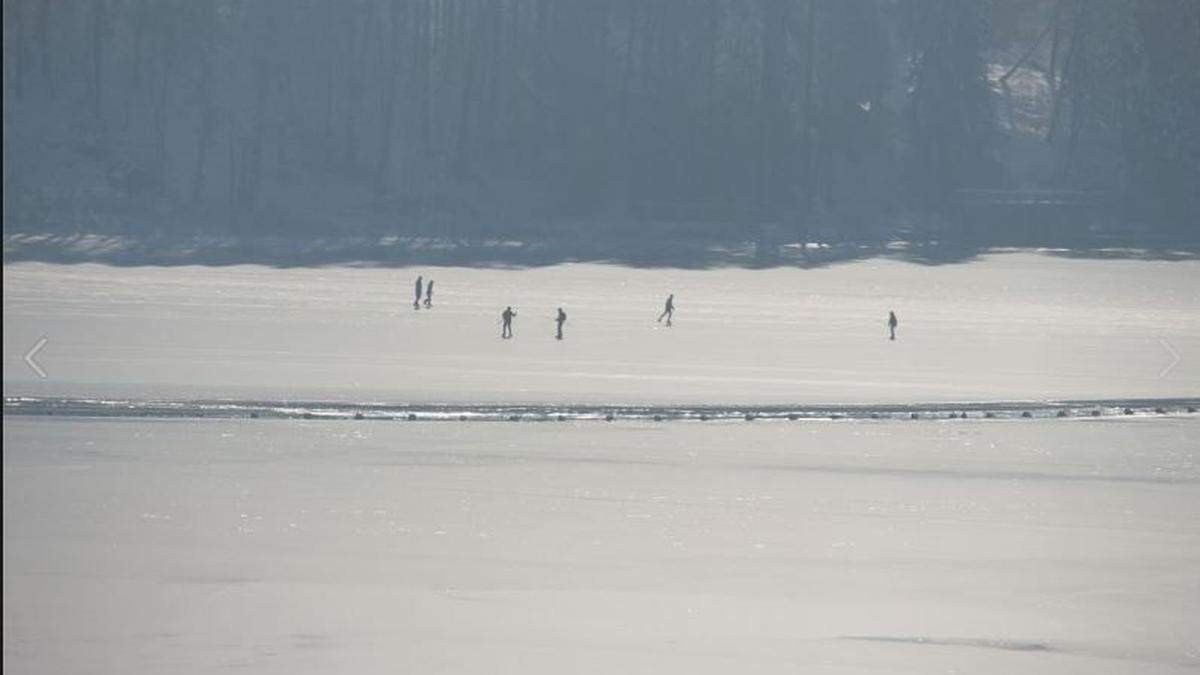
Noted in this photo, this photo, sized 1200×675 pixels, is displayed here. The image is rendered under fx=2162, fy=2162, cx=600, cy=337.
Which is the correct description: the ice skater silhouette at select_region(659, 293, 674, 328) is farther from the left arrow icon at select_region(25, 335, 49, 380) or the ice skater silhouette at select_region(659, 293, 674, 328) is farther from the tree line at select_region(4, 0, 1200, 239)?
the tree line at select_region(4, 0, 1200, 239)

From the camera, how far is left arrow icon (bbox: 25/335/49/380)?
37.4 meters

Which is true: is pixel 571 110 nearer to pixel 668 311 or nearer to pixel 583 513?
pixel 668 311

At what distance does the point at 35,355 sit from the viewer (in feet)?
133

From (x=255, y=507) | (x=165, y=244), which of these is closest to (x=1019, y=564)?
(x=255, y=507)

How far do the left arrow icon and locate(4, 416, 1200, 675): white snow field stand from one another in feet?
23.0

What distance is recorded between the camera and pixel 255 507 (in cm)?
2419

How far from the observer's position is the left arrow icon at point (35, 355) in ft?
123

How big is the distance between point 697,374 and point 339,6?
194 feet

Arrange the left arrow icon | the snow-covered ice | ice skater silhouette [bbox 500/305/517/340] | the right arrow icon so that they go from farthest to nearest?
1. ice skater silhouette [bbox 500/305/517/340]
2. the right arrow icon
3. the left arrow icon
4. the snow-covered ice

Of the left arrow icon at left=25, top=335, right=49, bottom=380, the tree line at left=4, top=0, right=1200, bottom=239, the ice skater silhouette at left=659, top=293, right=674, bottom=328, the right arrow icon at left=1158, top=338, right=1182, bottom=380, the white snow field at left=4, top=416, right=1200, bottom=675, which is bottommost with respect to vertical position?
the white snow field at left=4, top=416, right=1200, bottom=675

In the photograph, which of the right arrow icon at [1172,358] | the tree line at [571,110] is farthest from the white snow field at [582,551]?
the tree line at [571,110]

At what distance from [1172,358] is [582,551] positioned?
98.3 ft

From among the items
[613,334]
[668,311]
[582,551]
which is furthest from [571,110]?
[582,551]

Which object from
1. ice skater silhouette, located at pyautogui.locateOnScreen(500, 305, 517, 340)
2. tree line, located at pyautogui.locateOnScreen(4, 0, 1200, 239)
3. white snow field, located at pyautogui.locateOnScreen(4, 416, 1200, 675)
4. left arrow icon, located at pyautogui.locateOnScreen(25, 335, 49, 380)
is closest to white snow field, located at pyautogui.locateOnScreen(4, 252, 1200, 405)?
left arrow icon, located at pyautogui.locateOnScreen(25, 335, 49, 380)
